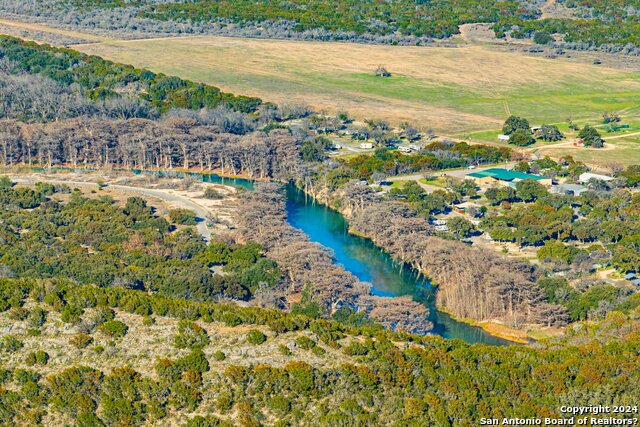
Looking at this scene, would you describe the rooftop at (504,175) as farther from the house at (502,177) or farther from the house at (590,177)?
the house at (590,177)

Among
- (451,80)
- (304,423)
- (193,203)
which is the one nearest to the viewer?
(304,423)

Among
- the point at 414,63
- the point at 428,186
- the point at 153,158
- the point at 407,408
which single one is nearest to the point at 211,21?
the point at 414,63

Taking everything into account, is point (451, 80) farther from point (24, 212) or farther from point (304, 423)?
point (304, 423)

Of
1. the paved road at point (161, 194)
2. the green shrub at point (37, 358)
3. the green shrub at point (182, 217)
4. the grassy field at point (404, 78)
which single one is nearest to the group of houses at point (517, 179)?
the grassy field at point (404, 78)

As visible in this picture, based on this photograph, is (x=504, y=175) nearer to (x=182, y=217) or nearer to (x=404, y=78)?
(x=182, y=217)

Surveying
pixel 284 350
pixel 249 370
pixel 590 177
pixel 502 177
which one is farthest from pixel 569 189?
pixel 249 370

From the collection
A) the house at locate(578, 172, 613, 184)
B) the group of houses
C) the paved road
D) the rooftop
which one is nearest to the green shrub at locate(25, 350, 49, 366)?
the paved road
